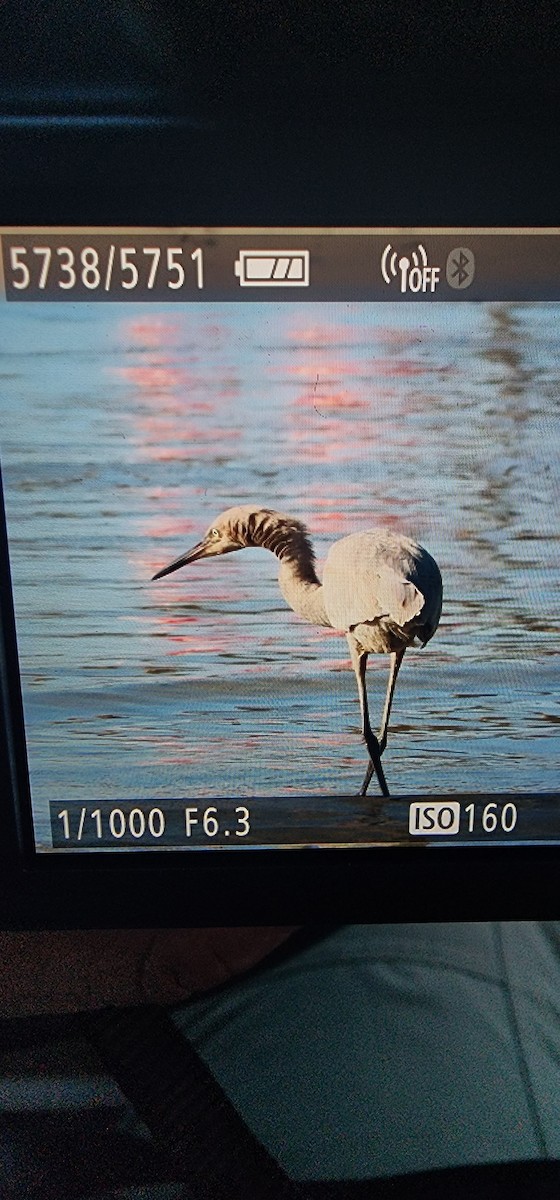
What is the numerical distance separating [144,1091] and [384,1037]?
5.8 inches

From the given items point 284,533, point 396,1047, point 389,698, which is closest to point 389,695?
point 389,698

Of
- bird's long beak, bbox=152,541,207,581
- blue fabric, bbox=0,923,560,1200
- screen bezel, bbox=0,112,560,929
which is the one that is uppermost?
bird's long beak, bbox=152,541,207,581

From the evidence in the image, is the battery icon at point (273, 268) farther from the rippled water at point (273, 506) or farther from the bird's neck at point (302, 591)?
the bird's neck at point (302, 591)

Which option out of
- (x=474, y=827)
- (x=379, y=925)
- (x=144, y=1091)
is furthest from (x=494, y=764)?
(x=144, y=1091)

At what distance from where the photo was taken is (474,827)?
537 millimetres

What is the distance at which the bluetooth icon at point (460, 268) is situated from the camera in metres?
0.47

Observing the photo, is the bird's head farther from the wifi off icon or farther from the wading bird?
the wifi off icon

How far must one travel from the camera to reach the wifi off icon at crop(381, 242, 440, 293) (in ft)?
1.55

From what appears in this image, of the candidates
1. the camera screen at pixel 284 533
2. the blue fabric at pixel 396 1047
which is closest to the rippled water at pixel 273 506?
the camera screen at pixel 284 533

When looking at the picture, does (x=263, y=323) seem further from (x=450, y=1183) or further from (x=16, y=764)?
(x=450, y=1183)

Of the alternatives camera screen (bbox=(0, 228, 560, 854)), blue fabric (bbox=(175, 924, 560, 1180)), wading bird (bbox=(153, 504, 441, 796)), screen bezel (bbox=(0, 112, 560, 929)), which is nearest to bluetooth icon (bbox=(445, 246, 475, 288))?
camera screen (bbox=(0, 228, 560, 854))

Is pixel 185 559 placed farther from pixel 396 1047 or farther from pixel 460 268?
pixel 396 1047

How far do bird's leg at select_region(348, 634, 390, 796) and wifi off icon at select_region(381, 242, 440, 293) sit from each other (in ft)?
0.63

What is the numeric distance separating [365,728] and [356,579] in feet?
0.28
